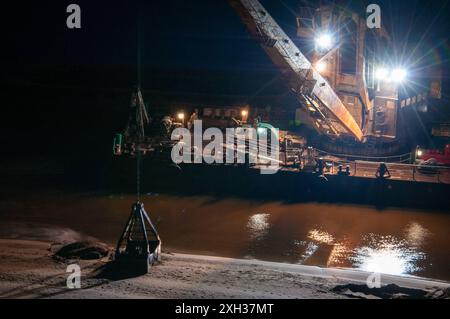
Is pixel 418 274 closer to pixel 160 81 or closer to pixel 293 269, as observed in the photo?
pixel 293 269

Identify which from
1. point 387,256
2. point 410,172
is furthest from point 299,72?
point 387,256

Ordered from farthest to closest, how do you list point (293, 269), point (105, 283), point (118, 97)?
point (118, 97)
point (293, 269)
point (105, 283)

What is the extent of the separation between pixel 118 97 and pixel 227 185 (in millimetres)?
16833

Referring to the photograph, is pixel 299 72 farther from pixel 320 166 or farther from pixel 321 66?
pixel 320 166

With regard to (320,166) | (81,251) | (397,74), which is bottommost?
(81,251)

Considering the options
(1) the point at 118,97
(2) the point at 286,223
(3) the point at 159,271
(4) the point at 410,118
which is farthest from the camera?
(1) the point at 118,97

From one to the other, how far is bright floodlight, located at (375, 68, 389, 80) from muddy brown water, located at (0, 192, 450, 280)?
7.14 meters

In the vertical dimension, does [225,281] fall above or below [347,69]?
below

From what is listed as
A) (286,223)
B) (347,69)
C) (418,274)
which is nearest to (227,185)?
(286,223)

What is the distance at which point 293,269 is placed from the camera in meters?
10.3

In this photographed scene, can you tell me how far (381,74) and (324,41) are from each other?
12.0 ft

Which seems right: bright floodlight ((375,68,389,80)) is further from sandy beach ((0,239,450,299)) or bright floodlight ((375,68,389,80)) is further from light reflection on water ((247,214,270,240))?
sandy beach ((0,239,450,299))

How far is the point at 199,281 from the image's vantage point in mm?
8836

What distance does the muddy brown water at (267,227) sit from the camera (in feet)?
38.8
